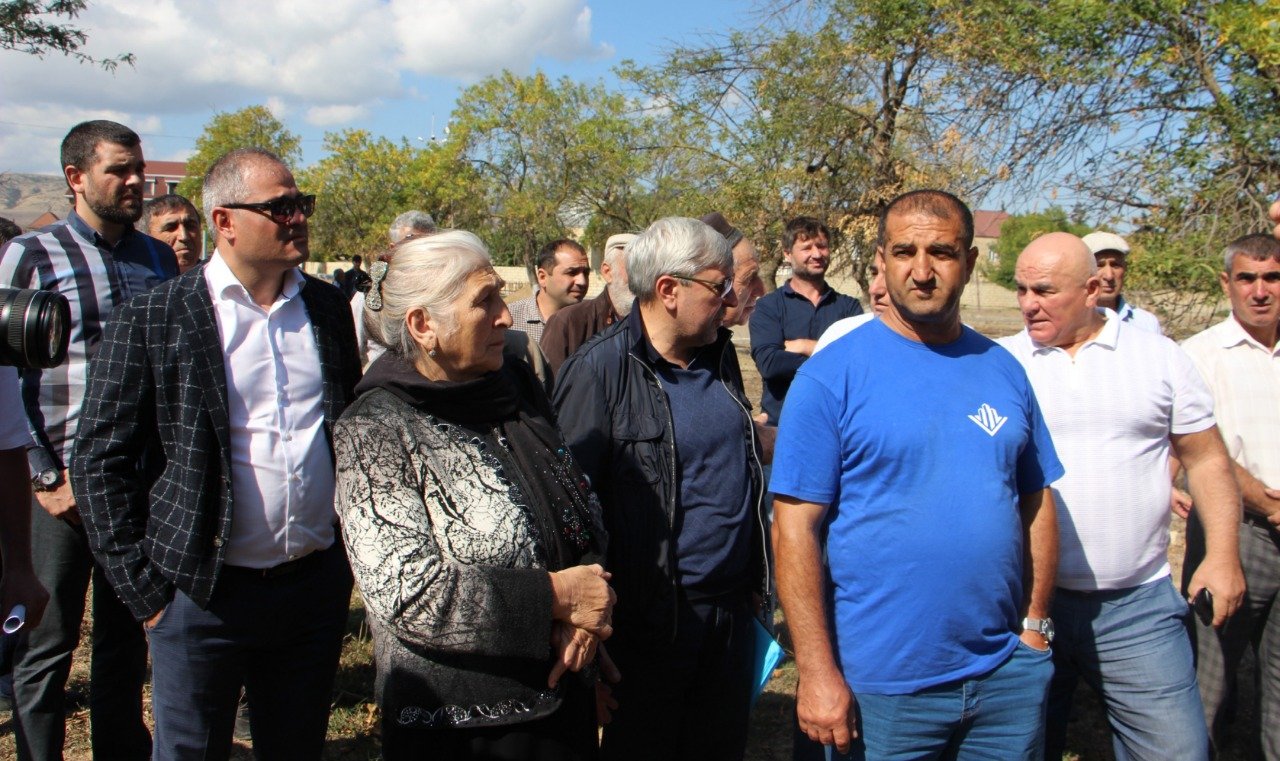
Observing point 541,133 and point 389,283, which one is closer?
point 389,283

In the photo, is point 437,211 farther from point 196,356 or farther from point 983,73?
point 196,356

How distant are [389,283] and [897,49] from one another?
11935 millimetres

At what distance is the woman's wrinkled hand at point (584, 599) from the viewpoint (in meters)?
2.11

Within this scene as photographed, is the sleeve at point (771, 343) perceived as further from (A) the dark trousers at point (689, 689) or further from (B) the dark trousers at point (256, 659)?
(B) the dark trousers at point (256, 659)

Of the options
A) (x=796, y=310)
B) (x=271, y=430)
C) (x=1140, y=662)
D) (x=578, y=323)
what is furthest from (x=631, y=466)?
(x=796, y=310)

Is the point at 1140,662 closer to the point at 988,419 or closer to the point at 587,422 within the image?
the point at 988,419

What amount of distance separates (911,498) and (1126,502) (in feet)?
3.31

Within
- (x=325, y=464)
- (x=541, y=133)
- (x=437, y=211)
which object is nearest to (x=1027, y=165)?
(x=325, y=464)

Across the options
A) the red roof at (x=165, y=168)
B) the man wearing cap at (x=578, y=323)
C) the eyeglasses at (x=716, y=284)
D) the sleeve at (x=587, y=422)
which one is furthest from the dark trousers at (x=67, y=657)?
the red roof at (x=165, y=168)

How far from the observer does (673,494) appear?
2713 mm

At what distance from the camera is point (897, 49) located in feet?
41.5

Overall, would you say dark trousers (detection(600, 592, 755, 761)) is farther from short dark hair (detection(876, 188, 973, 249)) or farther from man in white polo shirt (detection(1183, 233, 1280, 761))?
man in white polo shirt (detection(1183, 233, 1280, 761))

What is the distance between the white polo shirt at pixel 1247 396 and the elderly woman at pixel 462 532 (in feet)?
8.87

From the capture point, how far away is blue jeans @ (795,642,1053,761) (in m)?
2.33
